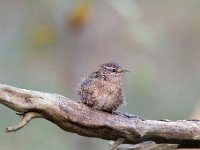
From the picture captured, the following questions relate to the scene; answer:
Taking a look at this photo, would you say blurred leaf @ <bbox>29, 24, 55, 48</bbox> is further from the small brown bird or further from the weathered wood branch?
the weathered wood branch

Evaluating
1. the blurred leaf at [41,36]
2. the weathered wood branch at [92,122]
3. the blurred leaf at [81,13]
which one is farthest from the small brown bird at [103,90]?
the blurred leaf at [41,36]

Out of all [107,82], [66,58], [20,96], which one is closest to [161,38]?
[66,58]

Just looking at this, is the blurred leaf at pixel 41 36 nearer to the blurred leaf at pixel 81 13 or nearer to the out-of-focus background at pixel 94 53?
the out-of-focus background at pixel 94 53

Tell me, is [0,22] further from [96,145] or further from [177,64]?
[177,64]

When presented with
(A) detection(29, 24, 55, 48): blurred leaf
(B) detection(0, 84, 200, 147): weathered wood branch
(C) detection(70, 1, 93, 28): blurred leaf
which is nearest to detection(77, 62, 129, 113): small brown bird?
(B) detection(0, 84, 200, 147): weathered wood branch

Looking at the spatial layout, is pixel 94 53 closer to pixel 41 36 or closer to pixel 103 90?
pixel 41 36

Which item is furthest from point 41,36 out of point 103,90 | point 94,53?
point 103,90
